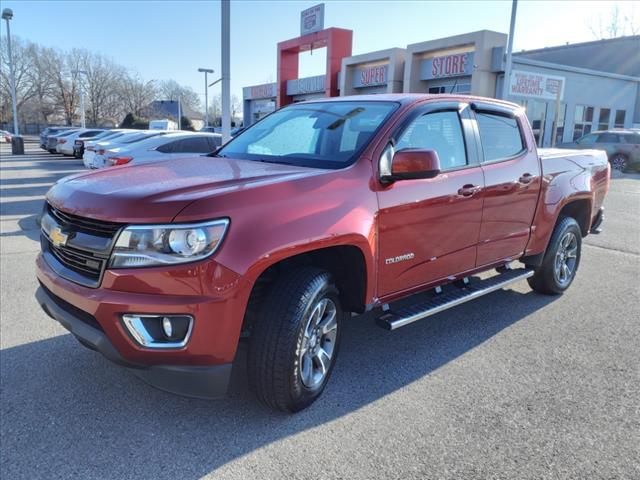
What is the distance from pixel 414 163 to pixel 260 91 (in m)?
42.0

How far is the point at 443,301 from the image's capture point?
3906 mm

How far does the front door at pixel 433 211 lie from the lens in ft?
11.1

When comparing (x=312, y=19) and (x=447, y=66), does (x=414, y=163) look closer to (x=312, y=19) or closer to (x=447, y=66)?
(x=447, y=66)

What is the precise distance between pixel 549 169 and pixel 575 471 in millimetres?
3089

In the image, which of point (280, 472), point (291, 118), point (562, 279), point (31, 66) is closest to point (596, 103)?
point (562, 279)

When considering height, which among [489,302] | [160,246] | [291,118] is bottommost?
[489,302]

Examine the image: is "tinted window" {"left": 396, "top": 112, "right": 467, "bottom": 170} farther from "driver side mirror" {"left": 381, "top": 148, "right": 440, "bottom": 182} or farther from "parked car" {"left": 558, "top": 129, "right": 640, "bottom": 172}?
"parked car" {"left": 558, "top": 129, "right": 640, "bottom": 172}

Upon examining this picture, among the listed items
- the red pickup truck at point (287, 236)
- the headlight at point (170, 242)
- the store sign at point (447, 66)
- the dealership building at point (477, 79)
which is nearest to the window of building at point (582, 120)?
the dealership building at point (477, 79)

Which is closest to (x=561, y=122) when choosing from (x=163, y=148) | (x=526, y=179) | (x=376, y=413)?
(x=163, y=148)

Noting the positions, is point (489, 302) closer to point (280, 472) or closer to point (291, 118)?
point (291, 118)

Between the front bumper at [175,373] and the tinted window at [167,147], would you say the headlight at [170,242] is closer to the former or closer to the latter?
the front bumper at [175,373]

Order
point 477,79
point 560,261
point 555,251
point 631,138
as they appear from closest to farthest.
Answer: point 555,251 → point 560,261 → point 631,138 → point 477,79

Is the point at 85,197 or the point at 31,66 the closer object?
the point at 85,197

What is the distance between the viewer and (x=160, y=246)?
2.49 m
